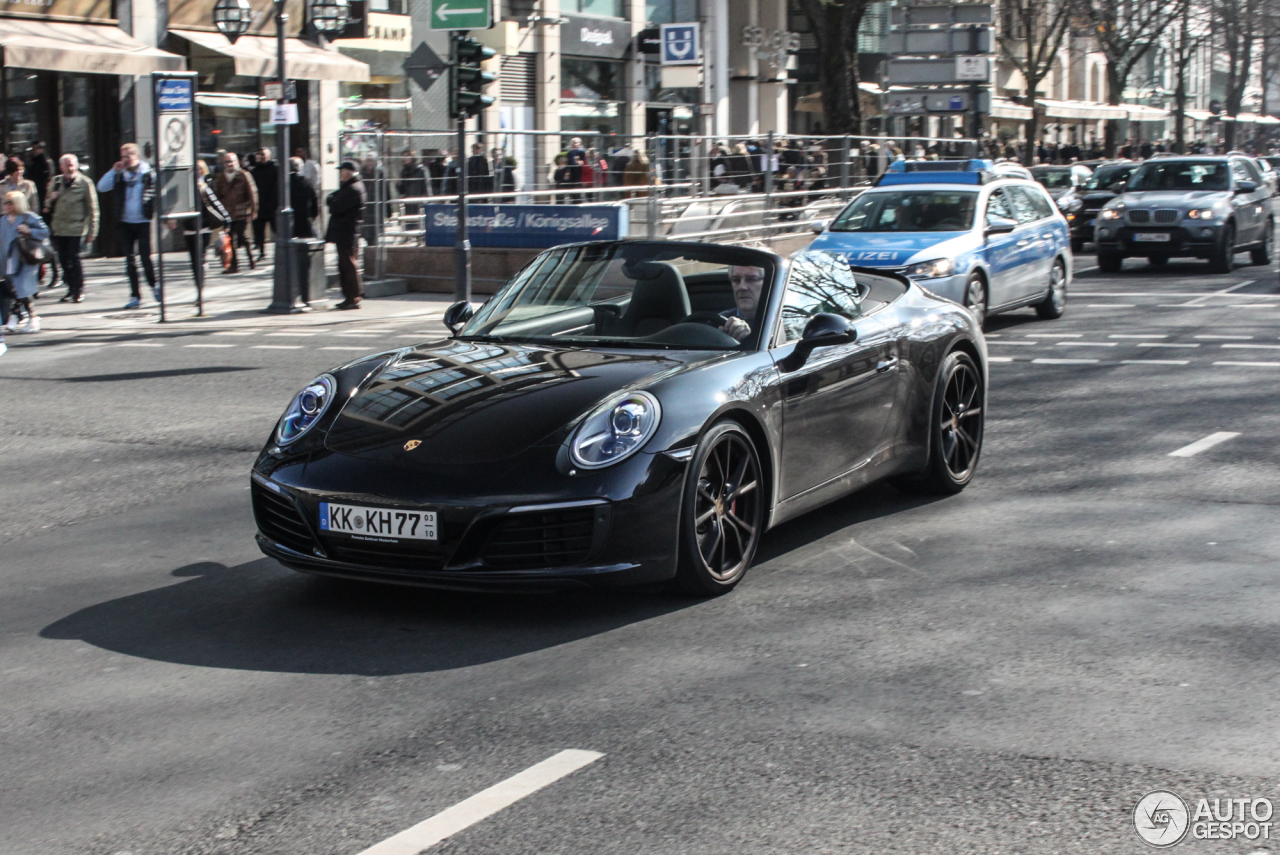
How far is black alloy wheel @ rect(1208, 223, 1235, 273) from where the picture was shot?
23.7m

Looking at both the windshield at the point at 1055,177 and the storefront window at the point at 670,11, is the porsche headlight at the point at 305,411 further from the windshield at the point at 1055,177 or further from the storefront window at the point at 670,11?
the storefront window at the point at 670,11

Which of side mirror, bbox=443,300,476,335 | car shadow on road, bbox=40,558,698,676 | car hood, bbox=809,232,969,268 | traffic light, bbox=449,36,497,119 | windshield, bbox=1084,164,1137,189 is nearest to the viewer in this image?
car shadow on road, bbox=40,558,698,676

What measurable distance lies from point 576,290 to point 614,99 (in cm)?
3830

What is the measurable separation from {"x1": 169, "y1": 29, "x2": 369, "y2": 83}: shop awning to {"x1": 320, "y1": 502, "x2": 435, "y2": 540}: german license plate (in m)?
21.7

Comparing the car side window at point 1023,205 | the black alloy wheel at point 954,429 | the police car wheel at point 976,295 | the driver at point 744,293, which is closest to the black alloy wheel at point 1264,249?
the car side window at point 1023,205

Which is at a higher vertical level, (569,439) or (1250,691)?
(569,439)

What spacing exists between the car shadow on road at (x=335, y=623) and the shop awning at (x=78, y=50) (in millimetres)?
18852

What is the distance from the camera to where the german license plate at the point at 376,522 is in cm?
546

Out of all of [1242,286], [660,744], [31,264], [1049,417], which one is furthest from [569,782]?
[1242,286]

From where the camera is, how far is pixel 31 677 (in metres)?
5.08

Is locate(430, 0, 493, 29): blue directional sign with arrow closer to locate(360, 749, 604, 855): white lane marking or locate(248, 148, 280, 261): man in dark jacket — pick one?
locate(248, 148, 280, 261): man in dark jacket

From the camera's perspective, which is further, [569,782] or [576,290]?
[576,290]

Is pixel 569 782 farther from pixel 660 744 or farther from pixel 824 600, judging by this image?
pixel 824 600

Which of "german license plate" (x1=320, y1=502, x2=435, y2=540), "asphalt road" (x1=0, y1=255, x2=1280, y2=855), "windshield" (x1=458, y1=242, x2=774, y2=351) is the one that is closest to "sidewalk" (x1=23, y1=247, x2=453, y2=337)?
"asphalt road" (x1=0, y1=255, x2=1280, y2=855)
